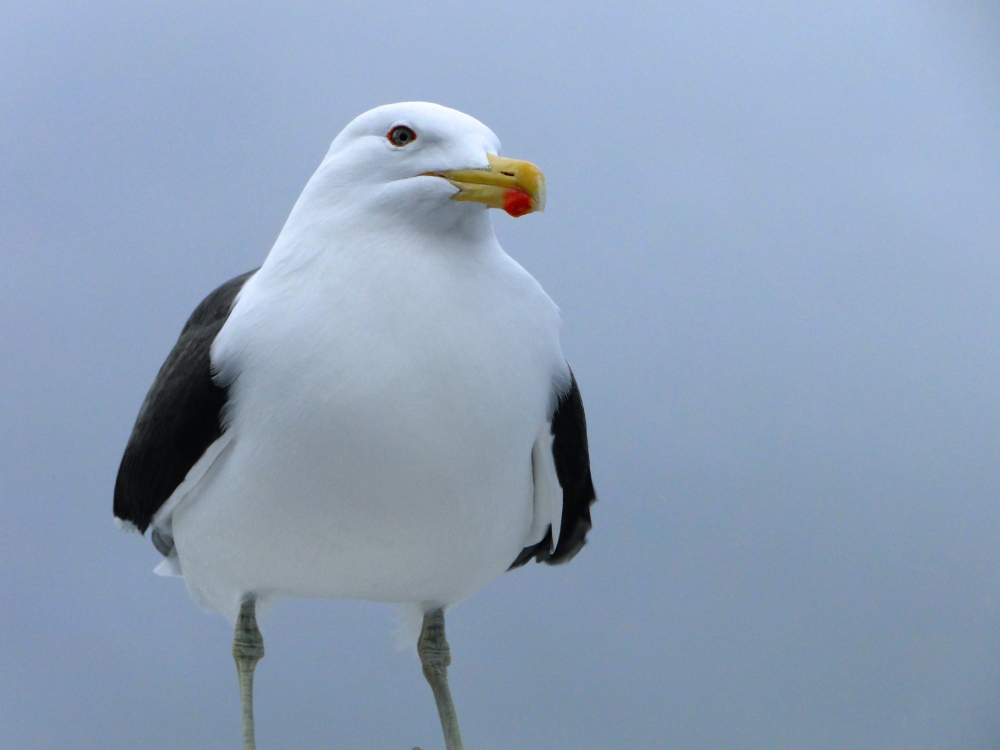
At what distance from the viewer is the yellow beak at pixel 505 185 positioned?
1.79m

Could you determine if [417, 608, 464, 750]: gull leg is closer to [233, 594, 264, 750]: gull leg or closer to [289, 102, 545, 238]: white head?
[233, 594, 264, 750]: gull leg

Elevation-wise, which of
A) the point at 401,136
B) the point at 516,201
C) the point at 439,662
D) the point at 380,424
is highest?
the point at 401,136

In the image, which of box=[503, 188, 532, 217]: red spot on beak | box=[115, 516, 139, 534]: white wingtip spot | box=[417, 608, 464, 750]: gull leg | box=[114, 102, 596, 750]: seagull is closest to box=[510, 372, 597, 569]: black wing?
box=[114, 102, 596, 750]: seagull

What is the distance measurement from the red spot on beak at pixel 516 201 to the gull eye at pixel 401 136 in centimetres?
23

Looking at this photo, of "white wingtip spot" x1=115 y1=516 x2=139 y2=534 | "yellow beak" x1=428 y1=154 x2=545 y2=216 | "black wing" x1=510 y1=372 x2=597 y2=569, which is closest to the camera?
"yellow beak" x1=428 y1=154 x2=545 y2=216

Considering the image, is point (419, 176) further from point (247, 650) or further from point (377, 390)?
point (247, 650)

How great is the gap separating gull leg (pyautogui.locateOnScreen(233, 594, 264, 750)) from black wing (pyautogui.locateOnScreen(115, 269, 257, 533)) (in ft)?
0.88

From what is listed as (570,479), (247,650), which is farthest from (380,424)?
(247,650)

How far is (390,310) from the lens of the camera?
1815 mm

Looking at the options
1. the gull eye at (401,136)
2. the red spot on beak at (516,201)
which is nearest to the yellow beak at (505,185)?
the red spot on beak at (516,201)

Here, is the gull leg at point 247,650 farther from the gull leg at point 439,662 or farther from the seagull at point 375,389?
the gull leg at point 439,662

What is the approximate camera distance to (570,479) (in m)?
2.15

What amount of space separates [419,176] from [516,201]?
7.3 inches

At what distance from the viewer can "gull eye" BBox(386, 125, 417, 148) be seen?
74.8 inches
